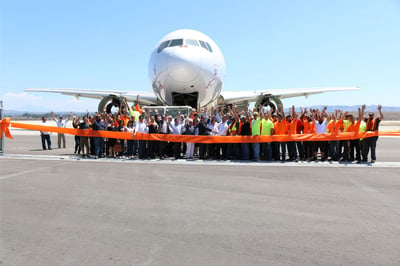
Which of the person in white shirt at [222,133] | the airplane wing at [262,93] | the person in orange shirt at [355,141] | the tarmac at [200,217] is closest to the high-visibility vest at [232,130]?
the person in white shirt at [222,133]

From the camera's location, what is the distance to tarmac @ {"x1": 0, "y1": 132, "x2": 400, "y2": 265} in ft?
11.1

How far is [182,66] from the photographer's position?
12492 mm

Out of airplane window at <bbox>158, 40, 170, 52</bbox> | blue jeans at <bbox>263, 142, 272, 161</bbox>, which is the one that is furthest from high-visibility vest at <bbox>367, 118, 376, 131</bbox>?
airplane window at <bbox>158, 40, 170, 52</bbox>

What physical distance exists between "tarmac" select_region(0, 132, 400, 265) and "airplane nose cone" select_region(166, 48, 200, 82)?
5464mm

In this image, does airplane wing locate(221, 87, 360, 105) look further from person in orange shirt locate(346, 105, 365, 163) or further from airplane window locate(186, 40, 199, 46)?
person in orange shirt locate(346, 105, 365, 163)

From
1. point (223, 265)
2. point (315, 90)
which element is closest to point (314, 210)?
point (223, 265)

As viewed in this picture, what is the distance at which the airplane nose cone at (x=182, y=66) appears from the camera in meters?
12.5

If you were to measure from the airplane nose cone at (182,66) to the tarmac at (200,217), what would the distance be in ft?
17.9

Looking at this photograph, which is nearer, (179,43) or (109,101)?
(179,43)

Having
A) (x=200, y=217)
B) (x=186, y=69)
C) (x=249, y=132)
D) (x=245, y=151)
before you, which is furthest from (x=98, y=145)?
(x=200, y=217)

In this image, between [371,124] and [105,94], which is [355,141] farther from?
[105,94]

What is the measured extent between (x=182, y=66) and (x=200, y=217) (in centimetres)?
872

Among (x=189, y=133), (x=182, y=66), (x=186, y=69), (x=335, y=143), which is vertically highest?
(x=182, y=66)

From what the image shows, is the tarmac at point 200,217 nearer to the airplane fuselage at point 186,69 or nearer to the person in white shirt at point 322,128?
the person in white shirt at point 322,128
